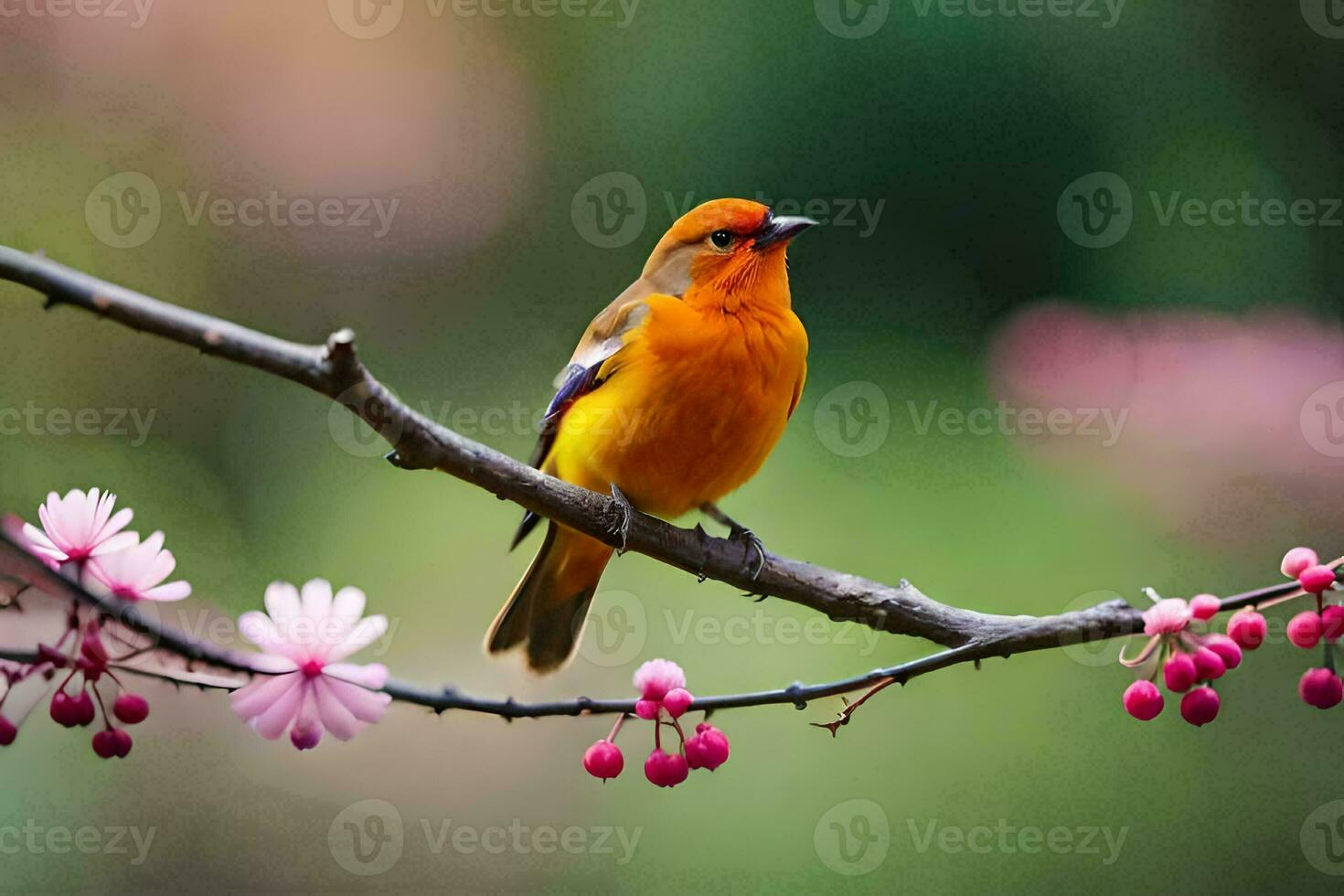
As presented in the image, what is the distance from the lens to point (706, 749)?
2.53 feet

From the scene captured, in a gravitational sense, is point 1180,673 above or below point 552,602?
below

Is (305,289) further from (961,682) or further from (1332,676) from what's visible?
(1332,676)

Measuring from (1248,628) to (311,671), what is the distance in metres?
0.54

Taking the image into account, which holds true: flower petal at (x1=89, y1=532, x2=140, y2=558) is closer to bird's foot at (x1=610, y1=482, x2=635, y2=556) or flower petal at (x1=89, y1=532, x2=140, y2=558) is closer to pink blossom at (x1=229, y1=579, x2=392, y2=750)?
pink blossom at (x1=229, y1=579, x2=392, y2=750)

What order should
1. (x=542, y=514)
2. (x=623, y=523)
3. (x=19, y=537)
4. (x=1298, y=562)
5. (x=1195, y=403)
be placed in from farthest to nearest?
(x=1195, y=403), (x=623, y=523), (x=542, y=514), (x=1298, y=562), (x=19, y=537)

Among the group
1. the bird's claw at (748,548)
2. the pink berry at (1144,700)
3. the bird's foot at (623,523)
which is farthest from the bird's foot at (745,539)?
the pink berry at (1144,700)

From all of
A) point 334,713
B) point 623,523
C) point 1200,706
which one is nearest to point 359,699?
point 334,713

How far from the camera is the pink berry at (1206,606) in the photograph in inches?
28.1

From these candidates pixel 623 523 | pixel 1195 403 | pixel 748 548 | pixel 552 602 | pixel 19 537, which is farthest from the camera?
pixel 1195 403

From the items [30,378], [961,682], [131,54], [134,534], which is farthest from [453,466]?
[131,54]

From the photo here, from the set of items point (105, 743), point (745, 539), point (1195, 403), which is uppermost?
point (1195, 403)

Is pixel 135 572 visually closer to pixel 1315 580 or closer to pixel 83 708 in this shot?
pixel 83 708

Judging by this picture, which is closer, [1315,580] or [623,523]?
[1315,580]

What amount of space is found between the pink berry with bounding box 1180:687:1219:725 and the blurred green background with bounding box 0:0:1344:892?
2.50 feet
